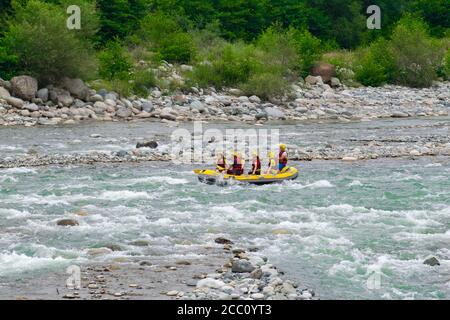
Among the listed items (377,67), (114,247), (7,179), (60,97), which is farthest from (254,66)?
(114,247)

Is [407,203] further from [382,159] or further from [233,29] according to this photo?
[233,29]

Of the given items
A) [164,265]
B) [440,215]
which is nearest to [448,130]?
[440,215]

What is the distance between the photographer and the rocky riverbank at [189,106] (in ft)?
121

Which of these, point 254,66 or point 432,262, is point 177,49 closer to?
point 254,66

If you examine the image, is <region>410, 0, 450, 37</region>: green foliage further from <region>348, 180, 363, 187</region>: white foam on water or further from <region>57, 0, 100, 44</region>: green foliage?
<region>348, 180, 363, 187</region>: white foam on water

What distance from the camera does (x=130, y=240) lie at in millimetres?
16688

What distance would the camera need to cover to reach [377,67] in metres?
54.5

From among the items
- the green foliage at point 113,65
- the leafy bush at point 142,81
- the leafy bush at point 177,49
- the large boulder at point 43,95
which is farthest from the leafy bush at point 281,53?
the large boulder at point 43,95

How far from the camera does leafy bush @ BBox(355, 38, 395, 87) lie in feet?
178

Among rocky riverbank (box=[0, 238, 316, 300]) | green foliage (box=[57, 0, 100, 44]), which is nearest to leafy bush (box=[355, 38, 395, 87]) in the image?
green foliage (box=[57, 0, 100, 44])

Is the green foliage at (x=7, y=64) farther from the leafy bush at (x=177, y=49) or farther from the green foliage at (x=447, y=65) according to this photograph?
the green foliage at (x=447, y=65)

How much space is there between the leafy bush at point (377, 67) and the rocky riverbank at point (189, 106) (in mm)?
5553
